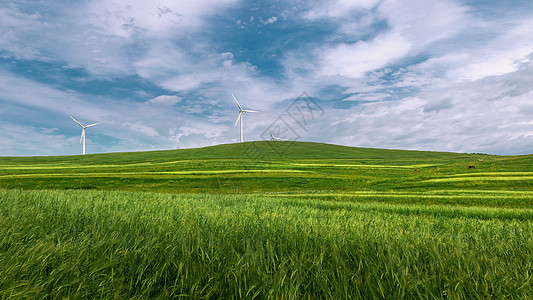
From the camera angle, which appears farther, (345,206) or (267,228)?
(345,206)

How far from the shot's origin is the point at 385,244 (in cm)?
352

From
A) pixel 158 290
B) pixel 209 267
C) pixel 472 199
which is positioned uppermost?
pixel 209 267

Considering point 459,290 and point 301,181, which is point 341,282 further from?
point 301,181

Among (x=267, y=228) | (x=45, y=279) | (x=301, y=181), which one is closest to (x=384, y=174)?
(x=301, y=181)

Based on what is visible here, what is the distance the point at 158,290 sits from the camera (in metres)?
2.72

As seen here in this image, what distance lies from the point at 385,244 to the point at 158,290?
2714 mm

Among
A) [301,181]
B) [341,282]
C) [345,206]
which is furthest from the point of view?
[301,181]

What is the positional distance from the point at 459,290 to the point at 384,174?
39785 millimetres

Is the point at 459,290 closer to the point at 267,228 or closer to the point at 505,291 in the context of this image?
the point at 505,291

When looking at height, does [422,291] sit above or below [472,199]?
A: above

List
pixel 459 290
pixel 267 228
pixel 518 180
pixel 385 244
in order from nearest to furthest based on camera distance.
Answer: pixel 459 290, pixel 385 244, pixel 267 228, pixel 518 180

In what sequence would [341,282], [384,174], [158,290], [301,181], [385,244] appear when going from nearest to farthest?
[341,282]
[158,290]
[385,244]
[301,181]
[384,174]

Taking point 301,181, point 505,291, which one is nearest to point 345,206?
point 505,291

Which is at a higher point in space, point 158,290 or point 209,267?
point 209,267
